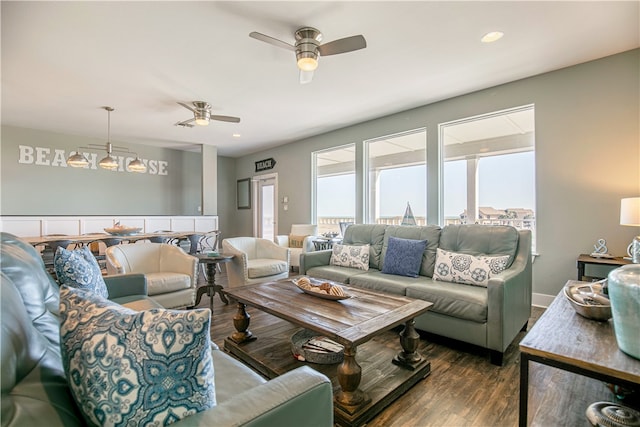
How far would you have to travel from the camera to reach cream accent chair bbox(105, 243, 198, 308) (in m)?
3.05

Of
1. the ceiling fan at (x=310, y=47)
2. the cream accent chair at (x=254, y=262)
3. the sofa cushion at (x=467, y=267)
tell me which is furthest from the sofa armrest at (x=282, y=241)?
the ceiling fan at (x=310, y=47)

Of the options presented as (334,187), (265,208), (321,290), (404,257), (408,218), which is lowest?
(321,290)

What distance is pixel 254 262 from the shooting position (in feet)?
13.1

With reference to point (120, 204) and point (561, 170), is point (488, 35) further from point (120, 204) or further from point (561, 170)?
point (120, 204)

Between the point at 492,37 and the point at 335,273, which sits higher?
the point at 492,37

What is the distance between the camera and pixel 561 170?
3412 millimetres

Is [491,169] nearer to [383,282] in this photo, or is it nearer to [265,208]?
[383,282]

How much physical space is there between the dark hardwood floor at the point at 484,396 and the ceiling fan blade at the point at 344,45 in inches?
97.6

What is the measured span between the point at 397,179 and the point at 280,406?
183 inches

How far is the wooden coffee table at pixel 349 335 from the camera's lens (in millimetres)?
1641

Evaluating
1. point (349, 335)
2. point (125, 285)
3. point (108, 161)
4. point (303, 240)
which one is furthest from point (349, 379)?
point (108, 161)

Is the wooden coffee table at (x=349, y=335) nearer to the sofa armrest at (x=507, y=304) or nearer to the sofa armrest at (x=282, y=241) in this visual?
the sofa armrest at (x=507, y=304)

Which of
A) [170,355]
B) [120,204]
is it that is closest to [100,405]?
[170,355]

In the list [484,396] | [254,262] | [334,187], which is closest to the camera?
[484,396]
